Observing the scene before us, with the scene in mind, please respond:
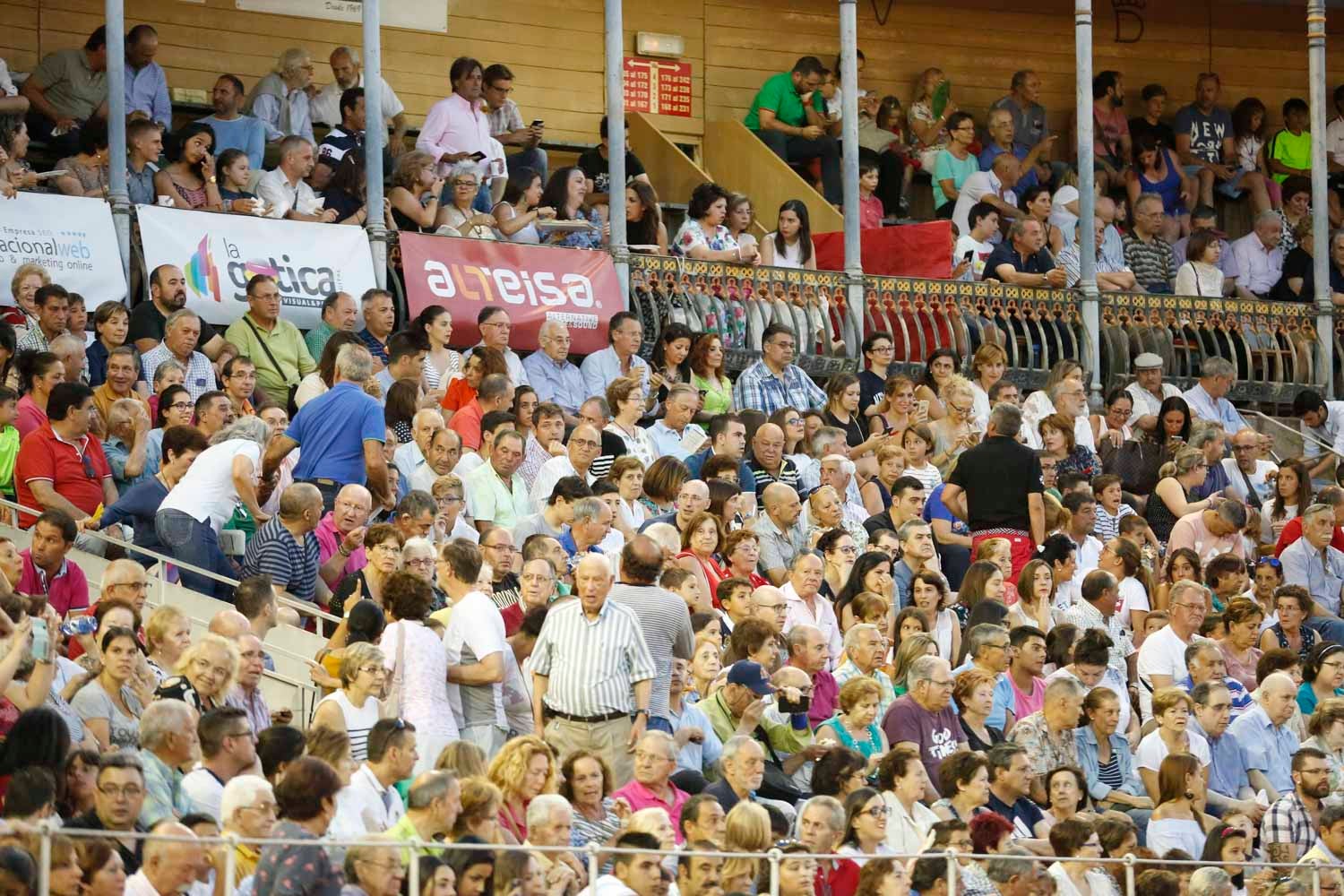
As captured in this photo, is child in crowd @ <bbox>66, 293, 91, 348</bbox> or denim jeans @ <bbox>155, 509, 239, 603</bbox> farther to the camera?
child in crowd @ <bbox>66, 293, 91, 348</bbox>

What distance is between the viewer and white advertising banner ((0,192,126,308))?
14.4m

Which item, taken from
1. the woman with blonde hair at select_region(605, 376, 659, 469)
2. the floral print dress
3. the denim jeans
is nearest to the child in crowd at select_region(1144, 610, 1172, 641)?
the woman with blonde hair at select_region(605, 376, 659, 469)

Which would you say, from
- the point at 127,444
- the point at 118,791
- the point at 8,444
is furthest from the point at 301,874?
the point at 127,444

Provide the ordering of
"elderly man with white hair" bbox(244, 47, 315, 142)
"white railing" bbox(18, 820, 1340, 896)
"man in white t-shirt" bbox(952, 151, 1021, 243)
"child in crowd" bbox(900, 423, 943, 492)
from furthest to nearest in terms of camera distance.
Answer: "man in white t-shirt" bbox(952, 151, 1021, 243), "elderly man with white hair" bbox(244, 47, 315, 142), "child in crowd" bbox(900, 423, 943, 492), "white railing" bbox(18, 820, 1340, 896)

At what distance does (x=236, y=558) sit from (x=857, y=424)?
17.1 ft

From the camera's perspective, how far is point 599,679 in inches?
386

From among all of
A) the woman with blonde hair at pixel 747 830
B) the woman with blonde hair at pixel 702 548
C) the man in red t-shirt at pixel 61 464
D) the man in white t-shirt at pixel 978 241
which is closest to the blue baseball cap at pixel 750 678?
the woman with blonde hair at pixel 702 548

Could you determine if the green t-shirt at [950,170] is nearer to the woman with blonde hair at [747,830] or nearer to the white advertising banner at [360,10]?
the white advertising banner at [360,10]

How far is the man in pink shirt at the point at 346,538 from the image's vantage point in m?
11.2

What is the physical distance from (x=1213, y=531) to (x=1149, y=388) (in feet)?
9.00

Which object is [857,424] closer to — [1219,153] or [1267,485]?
[1267,485]

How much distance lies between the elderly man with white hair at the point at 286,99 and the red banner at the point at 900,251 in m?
4.00

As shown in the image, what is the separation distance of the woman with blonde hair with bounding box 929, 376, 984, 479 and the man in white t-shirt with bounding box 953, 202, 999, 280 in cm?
316

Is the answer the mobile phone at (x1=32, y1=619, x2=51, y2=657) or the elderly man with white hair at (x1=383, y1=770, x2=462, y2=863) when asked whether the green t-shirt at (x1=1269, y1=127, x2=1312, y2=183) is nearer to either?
the elderly man with white hair at (x1=383, y1=770, x2=462, y2=863)
